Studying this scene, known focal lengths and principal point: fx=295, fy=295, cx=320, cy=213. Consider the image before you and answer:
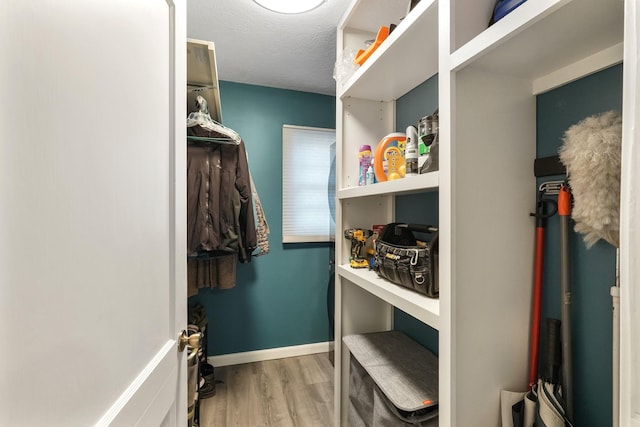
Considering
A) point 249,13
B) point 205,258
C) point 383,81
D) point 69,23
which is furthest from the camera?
point 205,258

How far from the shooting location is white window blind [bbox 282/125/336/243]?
262cm

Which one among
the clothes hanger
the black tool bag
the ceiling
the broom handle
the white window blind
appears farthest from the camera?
the white window blind

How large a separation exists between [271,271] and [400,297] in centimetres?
172

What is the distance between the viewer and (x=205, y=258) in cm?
198

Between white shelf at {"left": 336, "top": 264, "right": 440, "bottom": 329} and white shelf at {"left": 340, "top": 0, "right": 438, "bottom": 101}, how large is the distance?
0.89m

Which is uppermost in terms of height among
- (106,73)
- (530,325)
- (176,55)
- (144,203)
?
(176,55)

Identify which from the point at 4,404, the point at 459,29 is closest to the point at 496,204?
the point at 459,29

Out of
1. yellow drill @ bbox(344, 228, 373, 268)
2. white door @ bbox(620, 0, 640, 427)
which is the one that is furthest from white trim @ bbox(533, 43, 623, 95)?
yellow drill @ bbox(344, 228, 373, 268)

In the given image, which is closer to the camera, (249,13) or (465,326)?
(465,326)

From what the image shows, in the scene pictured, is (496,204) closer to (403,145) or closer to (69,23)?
(403,145)

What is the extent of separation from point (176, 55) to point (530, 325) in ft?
4.26

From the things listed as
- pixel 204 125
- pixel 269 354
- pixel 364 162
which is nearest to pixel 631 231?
pixel 364 162

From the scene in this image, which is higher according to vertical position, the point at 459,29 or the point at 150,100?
the point at 459,29

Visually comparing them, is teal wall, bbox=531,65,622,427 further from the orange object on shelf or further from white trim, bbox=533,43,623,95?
the orange object on shelf
